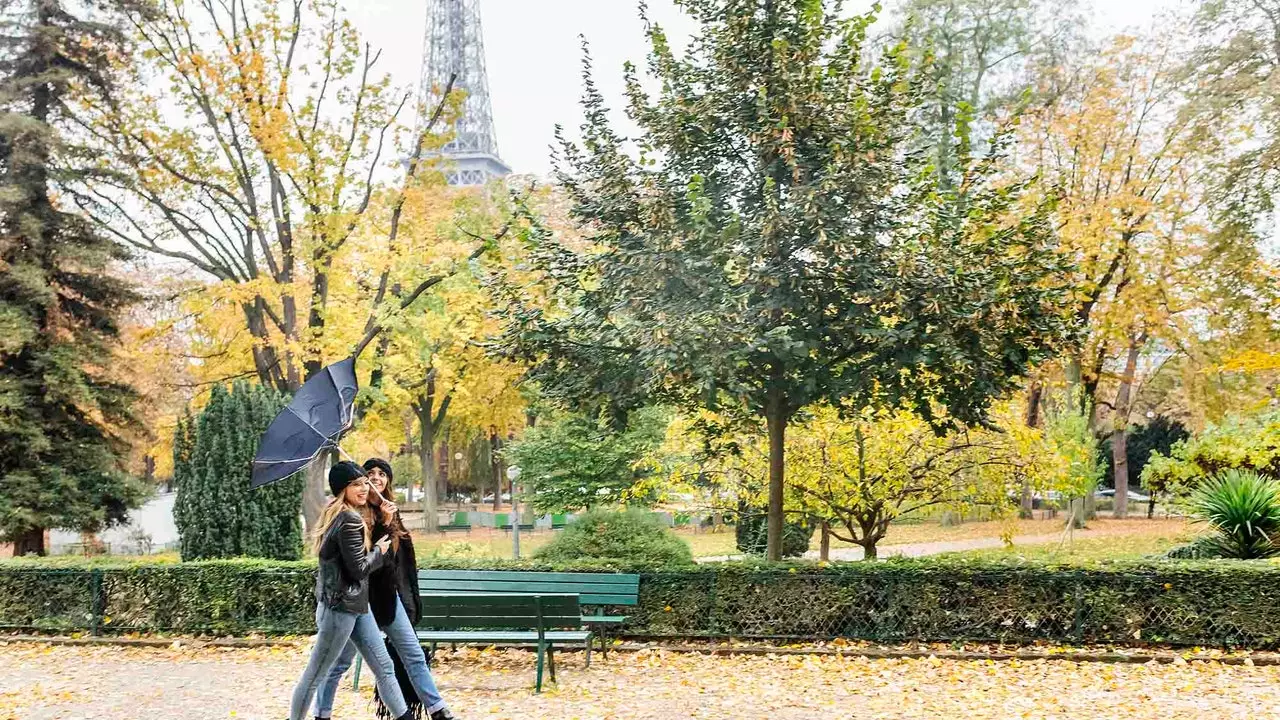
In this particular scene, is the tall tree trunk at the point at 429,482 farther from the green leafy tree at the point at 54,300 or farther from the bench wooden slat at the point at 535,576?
the bench wooden slat at the point at 535,576

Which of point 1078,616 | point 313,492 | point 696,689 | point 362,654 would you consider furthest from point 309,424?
point 313,492

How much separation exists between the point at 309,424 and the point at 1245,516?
32.6 feet

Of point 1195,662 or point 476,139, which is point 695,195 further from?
point 476,139

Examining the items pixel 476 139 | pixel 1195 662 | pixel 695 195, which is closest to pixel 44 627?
pixel 695 195

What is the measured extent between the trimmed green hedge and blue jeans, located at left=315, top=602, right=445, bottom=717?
3581 millimetres

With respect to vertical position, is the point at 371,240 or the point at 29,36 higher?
the point at 29,36

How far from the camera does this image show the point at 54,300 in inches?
688

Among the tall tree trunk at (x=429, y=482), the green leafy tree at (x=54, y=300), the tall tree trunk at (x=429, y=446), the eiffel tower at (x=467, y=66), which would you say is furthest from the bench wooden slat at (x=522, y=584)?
the eiffel tower at (x=467, y=66)

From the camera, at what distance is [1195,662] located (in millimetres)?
8281

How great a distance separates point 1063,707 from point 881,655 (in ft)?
6.84

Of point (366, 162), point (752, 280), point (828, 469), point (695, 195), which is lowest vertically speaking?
point (828, 469)

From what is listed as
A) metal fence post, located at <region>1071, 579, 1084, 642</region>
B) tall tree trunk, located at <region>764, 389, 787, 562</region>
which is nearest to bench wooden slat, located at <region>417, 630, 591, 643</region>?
tall tree trunk, located at <region>764, 389, 787, 562</region>

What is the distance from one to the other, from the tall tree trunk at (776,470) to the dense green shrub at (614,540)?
139cm

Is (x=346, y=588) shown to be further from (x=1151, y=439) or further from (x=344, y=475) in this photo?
(x=1151, y=439)
